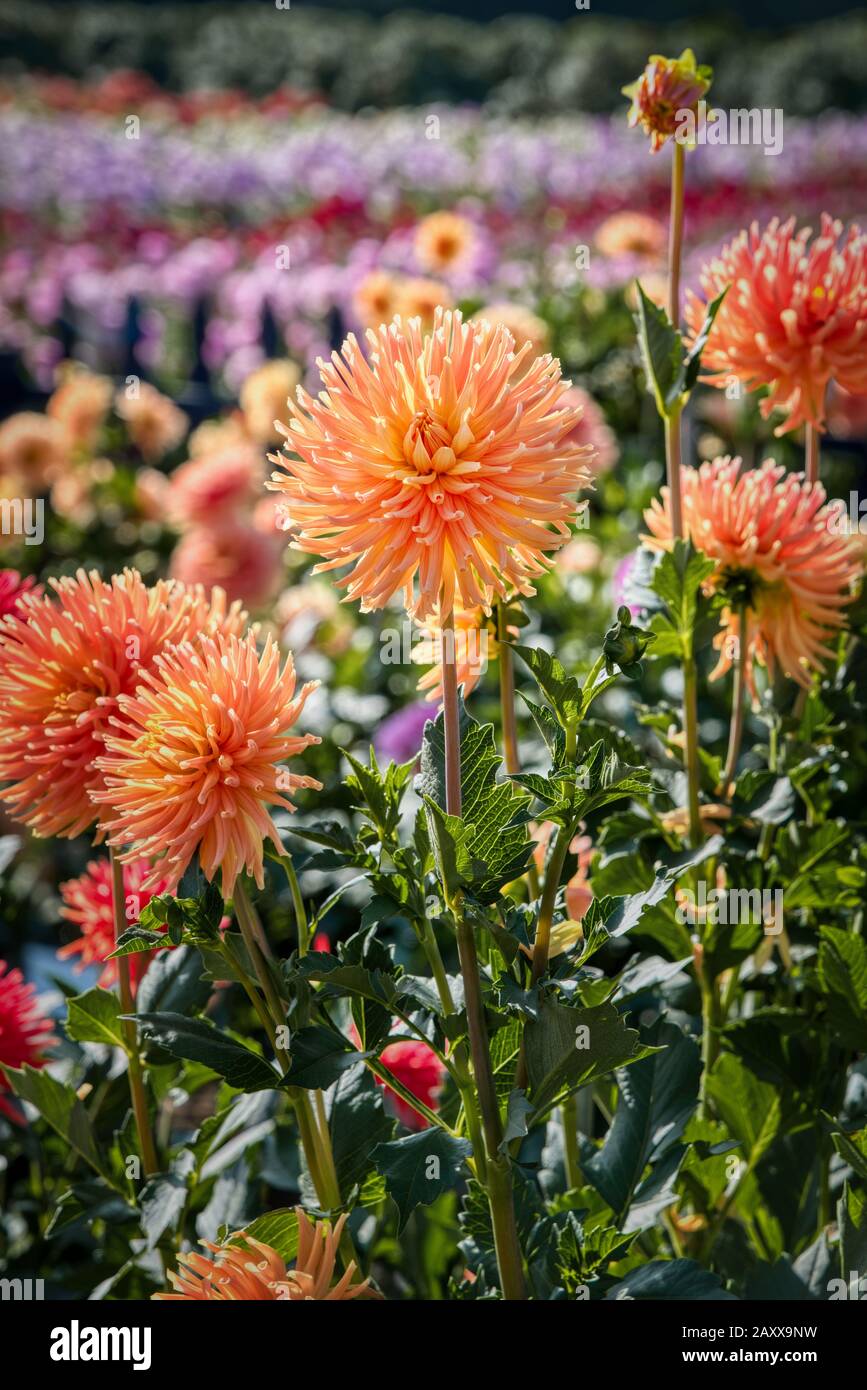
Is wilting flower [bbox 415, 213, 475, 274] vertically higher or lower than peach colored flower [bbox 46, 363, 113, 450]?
higher

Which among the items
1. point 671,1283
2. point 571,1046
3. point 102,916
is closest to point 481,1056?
point 571,1046

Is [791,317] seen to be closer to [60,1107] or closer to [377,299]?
[60,1107]

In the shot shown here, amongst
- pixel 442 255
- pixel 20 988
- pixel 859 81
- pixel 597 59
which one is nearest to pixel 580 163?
pixel 442 255

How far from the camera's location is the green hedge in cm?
898

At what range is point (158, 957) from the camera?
0.80m

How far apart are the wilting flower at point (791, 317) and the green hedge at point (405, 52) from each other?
28.8 ft

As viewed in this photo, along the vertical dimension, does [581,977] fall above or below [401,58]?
below

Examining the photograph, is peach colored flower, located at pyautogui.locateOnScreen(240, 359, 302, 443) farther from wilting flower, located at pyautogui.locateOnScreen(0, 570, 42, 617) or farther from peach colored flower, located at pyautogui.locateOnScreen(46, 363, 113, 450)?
wilting flower, located at pyautogui.locateOnScreen(0, 570, 42, 617)

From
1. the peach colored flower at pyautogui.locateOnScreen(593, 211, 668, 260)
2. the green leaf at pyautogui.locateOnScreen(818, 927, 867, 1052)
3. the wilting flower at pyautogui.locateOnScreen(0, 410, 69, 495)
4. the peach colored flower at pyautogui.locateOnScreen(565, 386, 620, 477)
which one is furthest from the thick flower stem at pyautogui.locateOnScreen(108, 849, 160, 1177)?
the peach colored flower at pyautogui.locateOnScreen(593, 211, 668, 260)

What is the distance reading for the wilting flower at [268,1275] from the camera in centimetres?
58

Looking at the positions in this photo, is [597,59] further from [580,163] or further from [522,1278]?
[522,1278]

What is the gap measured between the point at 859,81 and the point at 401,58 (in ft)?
10.5

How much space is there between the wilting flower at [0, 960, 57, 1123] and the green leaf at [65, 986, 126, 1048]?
0.39ft

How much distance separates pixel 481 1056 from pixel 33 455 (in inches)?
89.4
